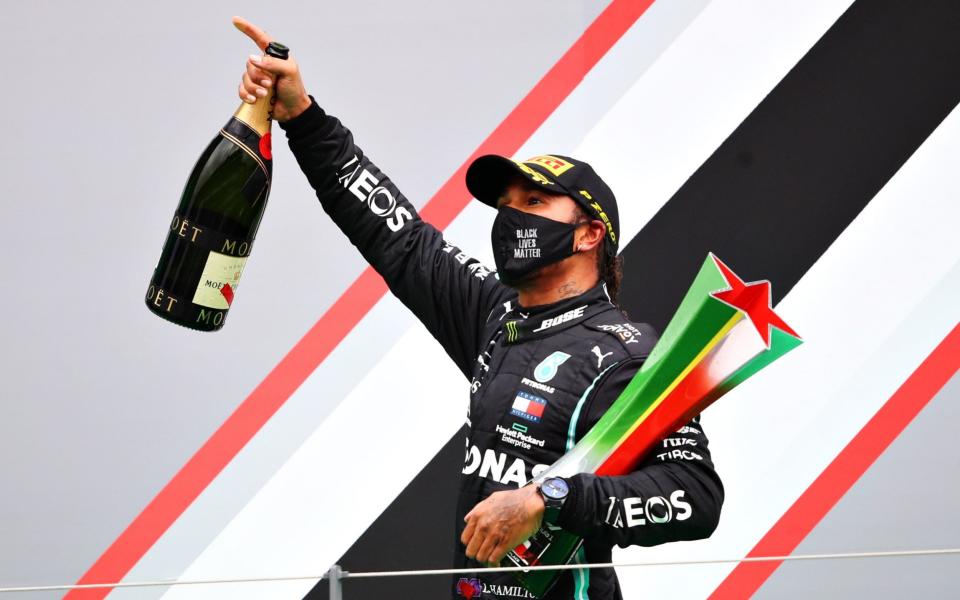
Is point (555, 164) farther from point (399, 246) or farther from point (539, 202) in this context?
point (399, 246)

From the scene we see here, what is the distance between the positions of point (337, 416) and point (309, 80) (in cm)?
57

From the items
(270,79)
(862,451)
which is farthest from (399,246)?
(862,451)

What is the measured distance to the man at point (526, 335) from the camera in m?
1.29

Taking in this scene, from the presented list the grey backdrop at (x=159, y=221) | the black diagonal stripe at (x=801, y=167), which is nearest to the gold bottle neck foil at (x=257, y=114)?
the grey backdrop at (x=159, y=221)

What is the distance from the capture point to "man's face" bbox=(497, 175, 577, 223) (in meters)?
1.50

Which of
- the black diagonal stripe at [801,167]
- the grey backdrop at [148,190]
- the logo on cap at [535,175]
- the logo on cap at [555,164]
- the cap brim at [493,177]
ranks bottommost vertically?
the grey backdrop at [148,190]

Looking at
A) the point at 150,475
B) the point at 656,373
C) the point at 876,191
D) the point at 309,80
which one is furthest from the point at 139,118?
the point at 876,191

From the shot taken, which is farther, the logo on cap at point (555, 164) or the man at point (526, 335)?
the logo on cap at point (555, 164)

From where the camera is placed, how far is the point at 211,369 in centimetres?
199

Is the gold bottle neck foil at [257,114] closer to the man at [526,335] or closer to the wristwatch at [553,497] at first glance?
the man at [526,335]

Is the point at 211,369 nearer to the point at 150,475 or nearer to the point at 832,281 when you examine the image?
the point at 150,475

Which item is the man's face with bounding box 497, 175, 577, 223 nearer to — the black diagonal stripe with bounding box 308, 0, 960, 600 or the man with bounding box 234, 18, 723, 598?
the man with bounding box 234, 18, 723, 598

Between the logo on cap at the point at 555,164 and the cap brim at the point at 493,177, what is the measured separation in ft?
0.08

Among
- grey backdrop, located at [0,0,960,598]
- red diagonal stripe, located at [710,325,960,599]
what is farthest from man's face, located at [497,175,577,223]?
red diagonal stripe, located at [710,325,960,599]
